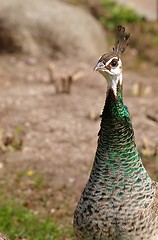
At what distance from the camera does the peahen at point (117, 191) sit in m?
3.72

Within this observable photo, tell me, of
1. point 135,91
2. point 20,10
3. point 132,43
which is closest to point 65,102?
point 135,91

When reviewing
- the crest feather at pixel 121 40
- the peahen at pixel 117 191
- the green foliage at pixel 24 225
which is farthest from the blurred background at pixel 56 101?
the crest feather at pixel 121 40

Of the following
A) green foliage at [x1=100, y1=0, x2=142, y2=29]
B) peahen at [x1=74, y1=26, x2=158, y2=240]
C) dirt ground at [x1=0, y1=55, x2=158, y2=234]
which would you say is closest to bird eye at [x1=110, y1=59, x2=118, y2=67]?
peahen at [x1=74, y1=26, x2=158, y2=240]

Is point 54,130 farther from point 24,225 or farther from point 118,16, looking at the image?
point 118,16

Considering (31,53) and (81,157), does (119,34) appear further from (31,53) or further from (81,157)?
(31,53)

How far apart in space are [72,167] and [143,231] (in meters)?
3.20

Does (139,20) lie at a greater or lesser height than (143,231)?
greater

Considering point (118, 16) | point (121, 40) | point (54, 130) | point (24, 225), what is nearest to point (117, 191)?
point (121, 40)

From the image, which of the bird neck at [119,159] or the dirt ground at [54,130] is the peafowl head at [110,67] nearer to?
the bird neck at [119,159]

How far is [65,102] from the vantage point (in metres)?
8.74

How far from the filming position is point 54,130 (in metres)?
7.86

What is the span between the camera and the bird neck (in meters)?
3.74

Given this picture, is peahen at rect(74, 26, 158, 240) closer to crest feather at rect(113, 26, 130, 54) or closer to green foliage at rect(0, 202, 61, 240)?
crest feather at rect(113, 26, 130, 54)

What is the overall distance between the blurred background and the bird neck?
1.63 m
